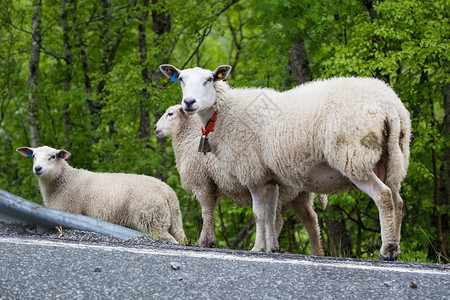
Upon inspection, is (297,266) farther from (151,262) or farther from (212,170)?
(212,170)

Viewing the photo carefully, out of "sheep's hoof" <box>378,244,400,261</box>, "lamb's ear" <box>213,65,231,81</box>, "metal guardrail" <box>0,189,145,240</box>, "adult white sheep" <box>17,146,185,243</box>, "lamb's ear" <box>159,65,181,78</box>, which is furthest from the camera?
"adult white sheep" <box>17,146,185,243</box>

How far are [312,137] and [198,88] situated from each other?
A: 1481 mm

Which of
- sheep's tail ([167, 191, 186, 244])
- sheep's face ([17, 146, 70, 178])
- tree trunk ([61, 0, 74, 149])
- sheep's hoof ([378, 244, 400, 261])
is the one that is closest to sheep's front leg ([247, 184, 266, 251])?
sheep's hoof ([378, 244, 400, 261])

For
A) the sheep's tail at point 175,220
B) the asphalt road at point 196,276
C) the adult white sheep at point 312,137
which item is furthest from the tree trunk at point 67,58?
the asphalt road at point 196,276

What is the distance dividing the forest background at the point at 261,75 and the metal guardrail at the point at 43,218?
2.65m

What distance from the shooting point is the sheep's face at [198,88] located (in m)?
5.38

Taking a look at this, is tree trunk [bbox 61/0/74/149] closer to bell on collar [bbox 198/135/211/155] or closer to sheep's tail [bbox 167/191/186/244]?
sheep's tail [bbox 167/191/186/244]

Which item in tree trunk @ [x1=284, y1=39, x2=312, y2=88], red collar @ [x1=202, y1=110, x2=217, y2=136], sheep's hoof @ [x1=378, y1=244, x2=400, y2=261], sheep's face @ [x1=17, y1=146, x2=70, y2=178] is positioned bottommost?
sheep's hoof @ [x1=378, y1=244, x2=400, y2=261]

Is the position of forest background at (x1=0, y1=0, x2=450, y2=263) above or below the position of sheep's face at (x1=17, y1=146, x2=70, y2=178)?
above

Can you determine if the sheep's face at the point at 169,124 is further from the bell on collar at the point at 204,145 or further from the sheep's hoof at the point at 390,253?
the sheep's hoof at the point at 390,253

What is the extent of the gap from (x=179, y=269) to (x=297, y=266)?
0.83 metres

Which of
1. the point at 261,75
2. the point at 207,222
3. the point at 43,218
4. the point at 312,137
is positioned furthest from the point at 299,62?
the point at 43,218

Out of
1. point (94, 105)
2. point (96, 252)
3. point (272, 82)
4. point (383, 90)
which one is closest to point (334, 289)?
Answer: point (96, 252)

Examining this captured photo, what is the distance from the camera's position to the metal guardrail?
5.50 metres
